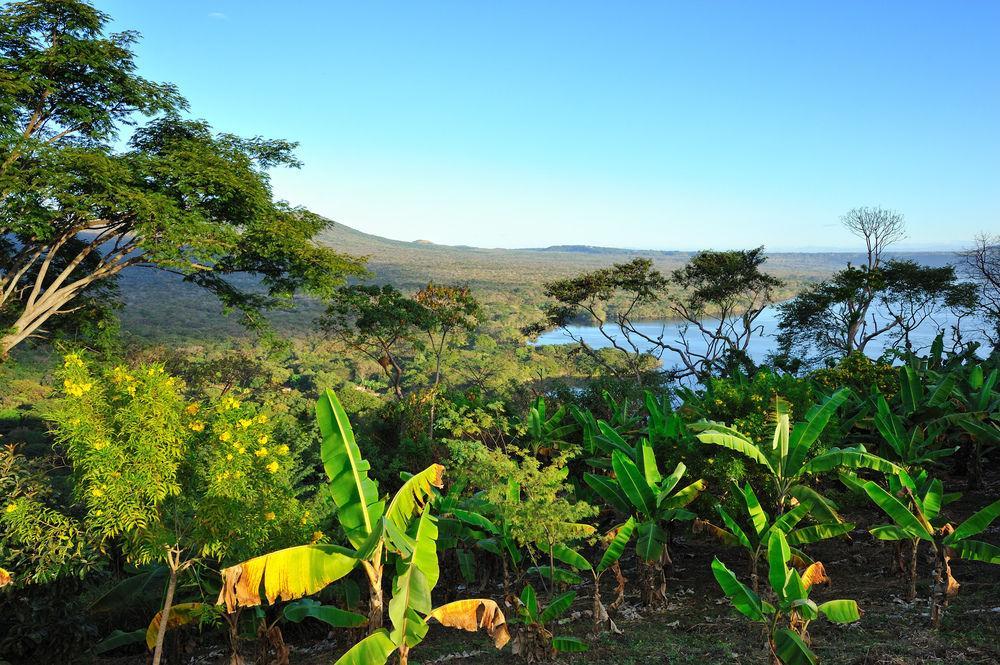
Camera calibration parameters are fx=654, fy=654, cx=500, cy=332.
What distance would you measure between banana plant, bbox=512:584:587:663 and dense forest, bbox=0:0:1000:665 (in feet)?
0.15

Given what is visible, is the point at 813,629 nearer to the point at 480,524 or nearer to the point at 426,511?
the point at 480,524

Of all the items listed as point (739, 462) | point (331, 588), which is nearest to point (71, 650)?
point (331, 588)

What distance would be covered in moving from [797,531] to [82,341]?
20.3 metres

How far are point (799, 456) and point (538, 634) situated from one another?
424cm

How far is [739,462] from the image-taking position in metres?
9.80

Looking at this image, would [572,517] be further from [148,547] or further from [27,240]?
[27,240]

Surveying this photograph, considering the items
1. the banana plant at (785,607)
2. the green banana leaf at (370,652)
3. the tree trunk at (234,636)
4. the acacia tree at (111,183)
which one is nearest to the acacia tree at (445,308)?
the acacia tree at (111,183)

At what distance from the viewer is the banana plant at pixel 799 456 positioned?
855 cm

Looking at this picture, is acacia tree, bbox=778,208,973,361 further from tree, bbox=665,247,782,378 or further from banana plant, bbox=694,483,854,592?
banana plant, bbox=694,483,854,592

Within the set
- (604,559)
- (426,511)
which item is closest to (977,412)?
(604,559)

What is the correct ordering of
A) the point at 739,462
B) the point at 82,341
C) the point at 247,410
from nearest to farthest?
the point at 247,410 → the point at 739,462 → the point at 82,341

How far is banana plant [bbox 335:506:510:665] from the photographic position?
6328mm

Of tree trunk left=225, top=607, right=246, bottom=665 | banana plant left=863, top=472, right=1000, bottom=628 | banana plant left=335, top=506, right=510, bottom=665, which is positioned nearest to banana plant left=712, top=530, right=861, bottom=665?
banana plant left=863, top=472, right=1000, bottom=628

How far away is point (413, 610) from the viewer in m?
6.67
